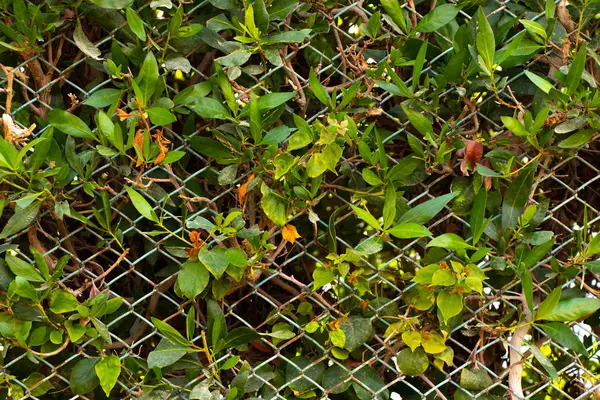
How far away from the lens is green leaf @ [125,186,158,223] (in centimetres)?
191

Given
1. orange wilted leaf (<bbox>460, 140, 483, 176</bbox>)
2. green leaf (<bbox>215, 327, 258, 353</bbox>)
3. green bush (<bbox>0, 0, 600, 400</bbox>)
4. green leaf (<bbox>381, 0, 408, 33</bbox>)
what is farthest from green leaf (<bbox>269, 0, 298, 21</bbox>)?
green leaf (<bbox>215, 327, 258, 353</bbox>)

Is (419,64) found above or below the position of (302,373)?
above

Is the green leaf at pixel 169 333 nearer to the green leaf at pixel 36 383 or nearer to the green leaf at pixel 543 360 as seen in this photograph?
the green leaf at pixel 36 383

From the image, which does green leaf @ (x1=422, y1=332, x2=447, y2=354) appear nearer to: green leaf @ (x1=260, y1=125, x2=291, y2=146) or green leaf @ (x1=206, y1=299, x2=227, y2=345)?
green leaf @ (x1=206, y1=299, x2=227, y2=345)

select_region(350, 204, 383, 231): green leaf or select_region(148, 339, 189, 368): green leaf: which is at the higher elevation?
select_region(350, 204, 383, 231): green leaf

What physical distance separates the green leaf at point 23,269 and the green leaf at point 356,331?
0.75m

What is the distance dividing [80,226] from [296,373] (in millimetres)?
680

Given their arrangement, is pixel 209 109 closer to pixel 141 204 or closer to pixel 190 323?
pixel 141 204

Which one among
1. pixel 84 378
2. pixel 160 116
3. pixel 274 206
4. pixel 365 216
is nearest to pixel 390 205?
pixel 365 216

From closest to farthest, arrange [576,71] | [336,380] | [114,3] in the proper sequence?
[114,3] → [576,71] → [336,380]

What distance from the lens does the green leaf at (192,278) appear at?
1.98 meters

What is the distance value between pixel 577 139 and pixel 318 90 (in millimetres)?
663

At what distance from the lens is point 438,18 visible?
2031 millimetres

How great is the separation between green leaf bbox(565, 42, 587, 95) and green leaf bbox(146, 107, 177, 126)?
963 mm
